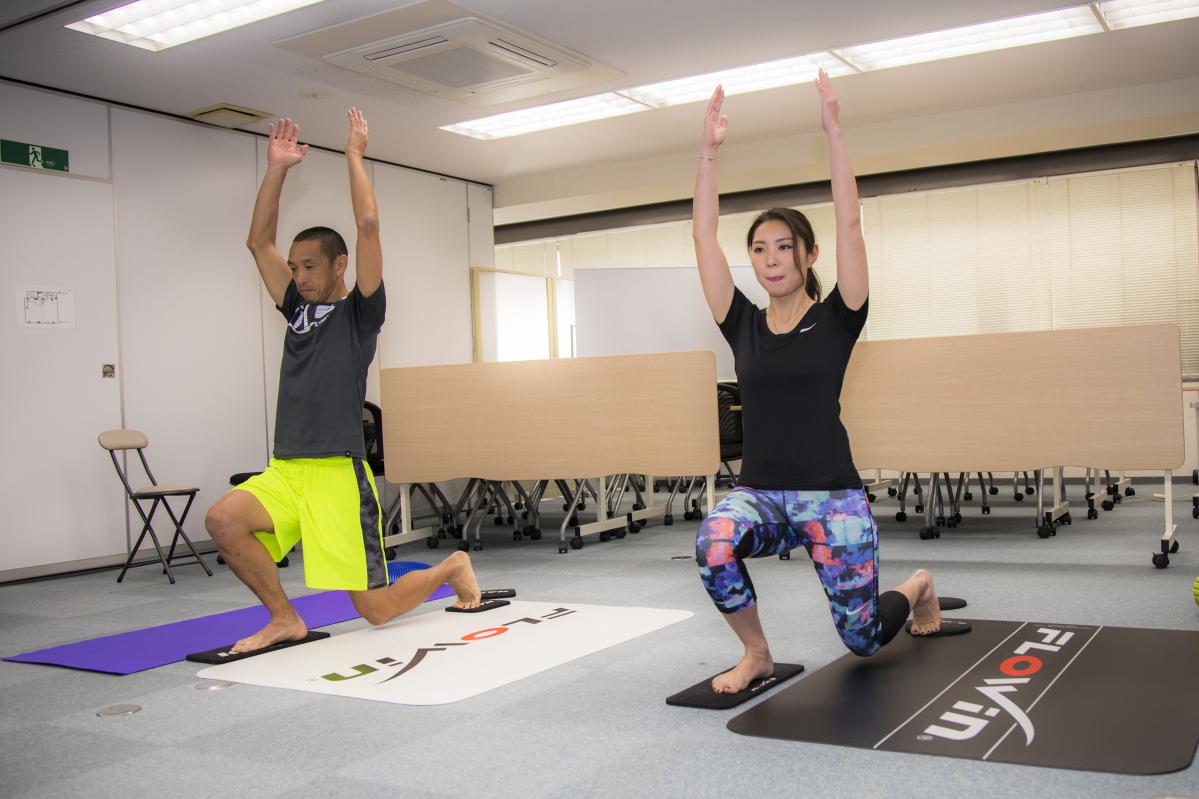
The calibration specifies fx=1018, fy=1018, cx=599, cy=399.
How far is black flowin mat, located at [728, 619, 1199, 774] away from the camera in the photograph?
72.9 inches

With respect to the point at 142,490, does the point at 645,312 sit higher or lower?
higher

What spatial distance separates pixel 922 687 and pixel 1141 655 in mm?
655

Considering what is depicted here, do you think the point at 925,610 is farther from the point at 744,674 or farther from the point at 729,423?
the point at 729,423

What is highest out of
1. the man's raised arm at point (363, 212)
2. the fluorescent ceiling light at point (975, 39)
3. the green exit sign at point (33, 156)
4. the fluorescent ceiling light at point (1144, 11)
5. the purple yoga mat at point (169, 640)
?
the fluorescent ceiling light at point (1144, 11)

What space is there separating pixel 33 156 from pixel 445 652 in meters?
3.91

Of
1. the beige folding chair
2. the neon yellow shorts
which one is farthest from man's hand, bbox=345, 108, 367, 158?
the beige folding chair

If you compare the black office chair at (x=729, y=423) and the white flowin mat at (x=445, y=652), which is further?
the black office chair at (x=729, y=423)

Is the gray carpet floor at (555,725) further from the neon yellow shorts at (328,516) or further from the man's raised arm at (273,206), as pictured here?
the man's raised arm at (273,206)

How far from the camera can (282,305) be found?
3193 millimetres

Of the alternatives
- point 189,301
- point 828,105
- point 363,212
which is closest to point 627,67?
point 189,301

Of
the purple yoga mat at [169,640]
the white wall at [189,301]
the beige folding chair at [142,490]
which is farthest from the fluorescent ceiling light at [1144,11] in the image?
the beige folding chair at [142,490]

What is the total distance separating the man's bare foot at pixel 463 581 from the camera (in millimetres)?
3498

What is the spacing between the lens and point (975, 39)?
5422mm

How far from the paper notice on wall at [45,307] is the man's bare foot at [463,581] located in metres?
3.02
